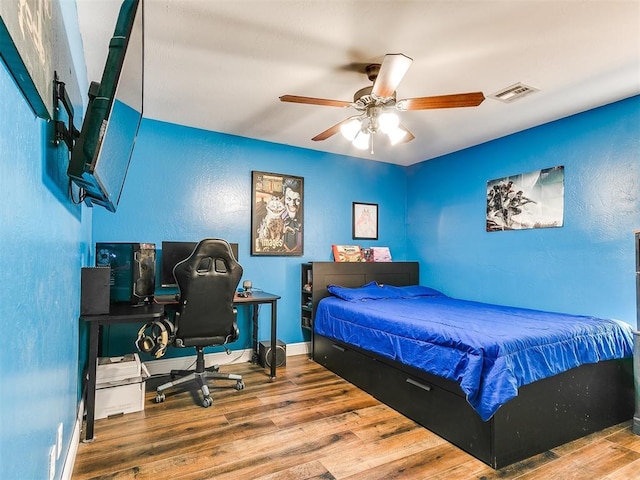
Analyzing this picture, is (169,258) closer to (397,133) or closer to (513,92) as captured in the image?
(397,133)

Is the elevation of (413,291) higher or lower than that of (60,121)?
lower

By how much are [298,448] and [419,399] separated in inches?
35.5

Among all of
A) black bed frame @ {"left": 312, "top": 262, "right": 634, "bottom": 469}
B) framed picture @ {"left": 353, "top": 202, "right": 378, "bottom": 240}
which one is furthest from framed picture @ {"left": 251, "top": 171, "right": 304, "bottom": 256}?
black bed frame @ {"left": 312, "top": 262, "right": 634, "bottom": 469}

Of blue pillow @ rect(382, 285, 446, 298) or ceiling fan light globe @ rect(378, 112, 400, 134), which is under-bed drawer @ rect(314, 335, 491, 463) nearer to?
blue pillow @ rect(382, 285, 446, 298)

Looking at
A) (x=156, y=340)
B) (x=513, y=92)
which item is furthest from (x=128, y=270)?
(x=513, y=92)

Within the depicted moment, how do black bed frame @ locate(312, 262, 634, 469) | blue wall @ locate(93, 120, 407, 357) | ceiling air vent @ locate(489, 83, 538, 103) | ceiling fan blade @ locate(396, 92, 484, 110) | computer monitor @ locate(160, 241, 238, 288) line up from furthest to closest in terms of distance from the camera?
blue wall @ locate(93, 120, 407, 357)
computer monitor @ locate(160, 241, 238, 288)
ceiling air vent @ locate(489, 83, 538, 103)
ceiling fan blade @ locate(396, 92, 484, 110)
black bed frame @ locate(312, 262, 634, 469)

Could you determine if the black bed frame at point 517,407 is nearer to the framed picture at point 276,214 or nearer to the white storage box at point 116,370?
the framed picture at point 276,214

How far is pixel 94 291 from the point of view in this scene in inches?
89.7

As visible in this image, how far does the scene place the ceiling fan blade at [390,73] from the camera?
1896 mm

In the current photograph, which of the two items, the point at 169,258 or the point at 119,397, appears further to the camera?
the point at 169,258

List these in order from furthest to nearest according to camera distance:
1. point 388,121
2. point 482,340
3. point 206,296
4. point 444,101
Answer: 1. point 206,296
2. point 388,121
3. point 444,101
4. point 482,340

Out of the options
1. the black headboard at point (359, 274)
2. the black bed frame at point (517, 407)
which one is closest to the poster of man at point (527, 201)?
the black headboard at point (359, 274)

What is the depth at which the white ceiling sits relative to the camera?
1870 mm

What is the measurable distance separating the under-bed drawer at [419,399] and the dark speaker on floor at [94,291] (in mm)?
2041
